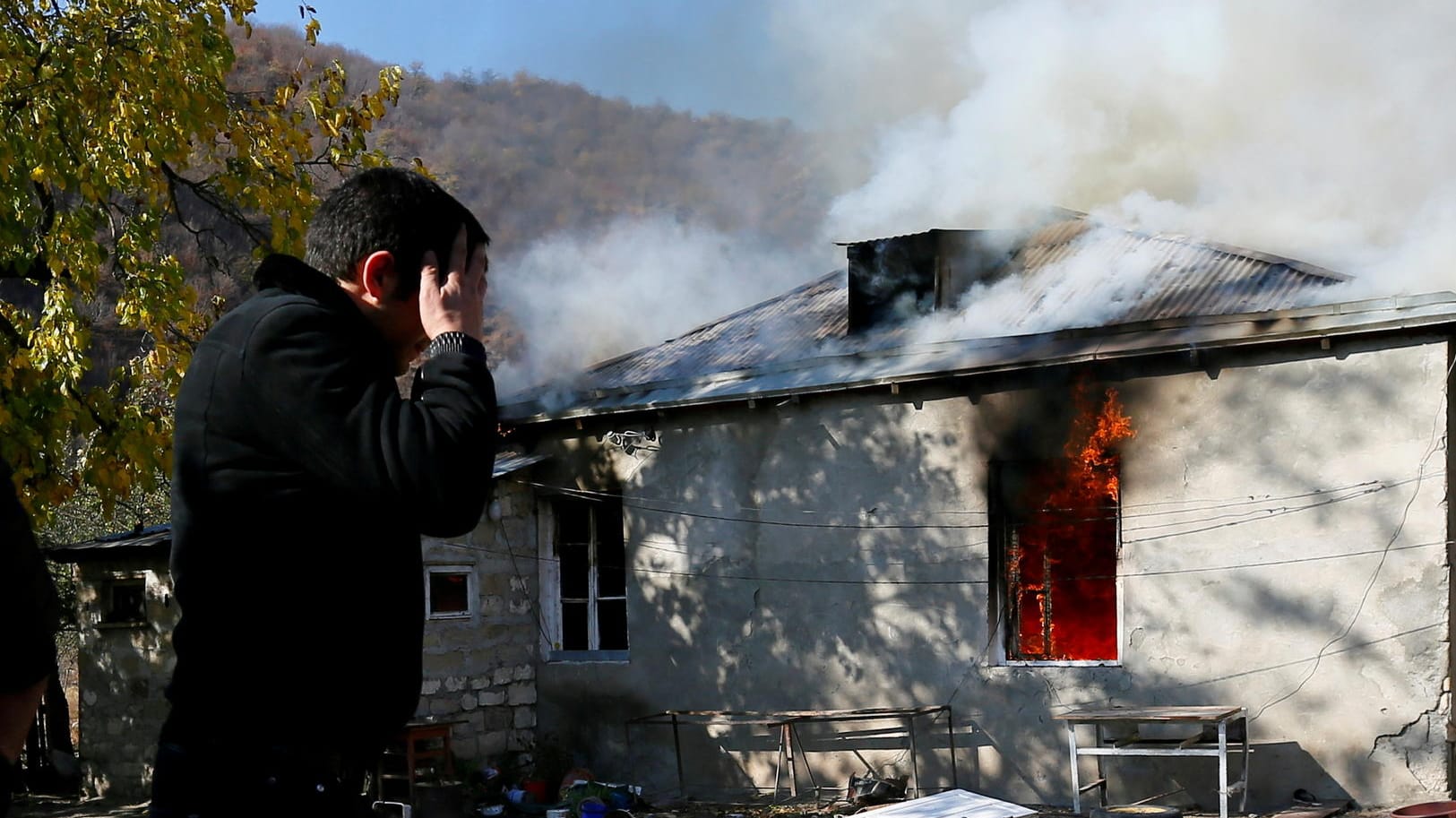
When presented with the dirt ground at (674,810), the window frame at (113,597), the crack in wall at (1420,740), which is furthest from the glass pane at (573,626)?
the crack in wall at (1420,740)

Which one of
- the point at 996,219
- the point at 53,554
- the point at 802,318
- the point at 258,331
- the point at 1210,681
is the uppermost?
the point at 996,219

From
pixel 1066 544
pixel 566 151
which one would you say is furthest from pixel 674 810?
pixel 566 151

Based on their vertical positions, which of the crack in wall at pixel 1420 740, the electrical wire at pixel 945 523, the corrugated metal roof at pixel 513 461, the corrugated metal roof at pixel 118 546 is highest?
the corrugated metal roof at pixel 513 461

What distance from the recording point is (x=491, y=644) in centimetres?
1419

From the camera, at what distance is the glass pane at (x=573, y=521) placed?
1468cm

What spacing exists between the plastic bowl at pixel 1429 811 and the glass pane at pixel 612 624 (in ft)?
25.0

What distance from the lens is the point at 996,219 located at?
14.7 meters

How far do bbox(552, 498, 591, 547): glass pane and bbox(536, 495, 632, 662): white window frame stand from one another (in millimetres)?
49

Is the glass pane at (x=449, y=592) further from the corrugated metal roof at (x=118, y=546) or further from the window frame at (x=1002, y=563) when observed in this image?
the window frame at (x=1002, y=563)

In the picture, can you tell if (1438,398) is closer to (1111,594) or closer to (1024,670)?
(1111,594)

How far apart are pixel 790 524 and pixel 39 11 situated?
7.47 metres

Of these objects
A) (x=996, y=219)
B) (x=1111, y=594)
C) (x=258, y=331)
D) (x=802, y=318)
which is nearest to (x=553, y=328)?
→ (x=802, y=318)

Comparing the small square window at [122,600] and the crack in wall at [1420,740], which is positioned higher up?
the small square window at [122,600]

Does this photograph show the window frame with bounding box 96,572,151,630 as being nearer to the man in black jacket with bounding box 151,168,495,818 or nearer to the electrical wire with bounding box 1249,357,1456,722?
the electrical wire with bounding box 1249,357,1456,722
